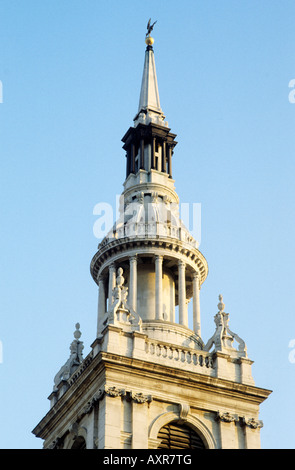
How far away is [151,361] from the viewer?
4712cm

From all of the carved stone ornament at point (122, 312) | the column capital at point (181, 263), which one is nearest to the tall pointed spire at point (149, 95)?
the column capital at point (181, 263)

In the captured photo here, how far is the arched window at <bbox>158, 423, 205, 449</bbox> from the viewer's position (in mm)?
45844

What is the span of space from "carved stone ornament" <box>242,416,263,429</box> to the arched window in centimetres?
243

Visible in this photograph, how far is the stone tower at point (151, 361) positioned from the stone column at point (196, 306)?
5cm

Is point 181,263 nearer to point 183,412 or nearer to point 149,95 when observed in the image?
point 183,412

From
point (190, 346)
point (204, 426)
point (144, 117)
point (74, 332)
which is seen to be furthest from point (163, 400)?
point (144, 117)

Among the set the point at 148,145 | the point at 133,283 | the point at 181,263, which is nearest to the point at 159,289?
the point at 133,283

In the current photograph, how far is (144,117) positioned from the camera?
6209 centimetres

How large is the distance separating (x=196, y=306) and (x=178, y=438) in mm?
9845

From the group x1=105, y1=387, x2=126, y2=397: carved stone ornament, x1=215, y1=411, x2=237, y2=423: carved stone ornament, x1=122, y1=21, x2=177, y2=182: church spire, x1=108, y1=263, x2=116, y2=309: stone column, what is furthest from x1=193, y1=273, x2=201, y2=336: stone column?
x1=105, y1=387, x2=126, y2=397: carved stone ornament

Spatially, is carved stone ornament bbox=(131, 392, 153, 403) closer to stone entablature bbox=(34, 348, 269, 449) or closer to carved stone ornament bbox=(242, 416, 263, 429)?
stone entablature bbox=(34, 348, 269, 449)
